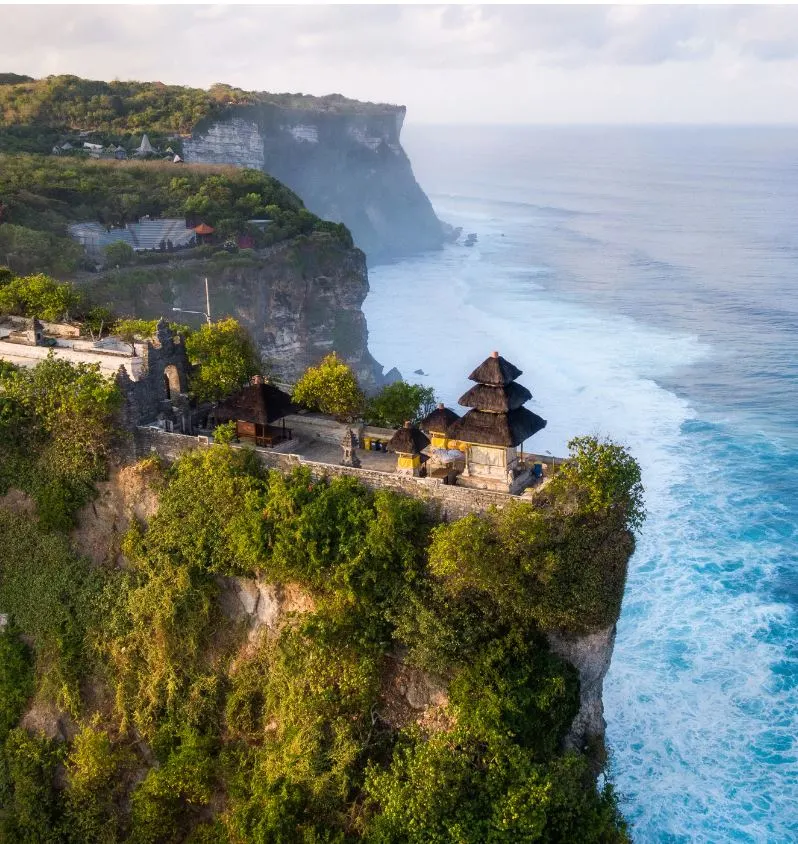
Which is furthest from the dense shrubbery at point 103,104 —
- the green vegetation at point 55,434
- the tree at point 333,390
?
the tree at point 333,390

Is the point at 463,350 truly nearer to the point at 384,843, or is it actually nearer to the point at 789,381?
the point at 789,381

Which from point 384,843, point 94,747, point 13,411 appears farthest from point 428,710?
point 13,411

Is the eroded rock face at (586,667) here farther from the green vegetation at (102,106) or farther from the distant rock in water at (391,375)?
the green vegetation at (102,106)

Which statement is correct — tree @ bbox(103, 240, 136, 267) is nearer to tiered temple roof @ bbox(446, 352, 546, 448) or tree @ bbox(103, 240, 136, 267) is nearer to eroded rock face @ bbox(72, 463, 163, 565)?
eroded rock face @ bbox(72, 463, 163, 565)

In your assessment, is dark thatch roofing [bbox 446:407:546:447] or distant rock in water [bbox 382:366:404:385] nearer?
dark thatch roofing [bbox 446:407:546:447]

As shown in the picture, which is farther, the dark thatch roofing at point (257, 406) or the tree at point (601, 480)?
the dark thatch roofing at point (257, 406)

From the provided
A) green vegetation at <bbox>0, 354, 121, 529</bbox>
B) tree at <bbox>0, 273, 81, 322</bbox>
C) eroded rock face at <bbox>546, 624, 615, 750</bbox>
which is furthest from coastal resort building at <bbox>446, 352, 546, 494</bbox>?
tree at <bbox>0, 273, 81, 322</bbox>
